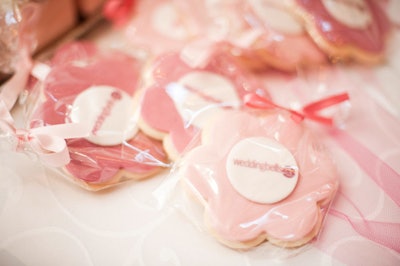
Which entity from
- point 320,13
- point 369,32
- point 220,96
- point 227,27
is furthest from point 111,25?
point 369,32

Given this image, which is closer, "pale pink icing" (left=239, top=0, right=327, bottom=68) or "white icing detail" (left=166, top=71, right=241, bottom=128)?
"white icing detail" (left=166, top=71, right=241, bottom=128)

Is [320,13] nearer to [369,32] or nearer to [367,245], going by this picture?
[369,32]

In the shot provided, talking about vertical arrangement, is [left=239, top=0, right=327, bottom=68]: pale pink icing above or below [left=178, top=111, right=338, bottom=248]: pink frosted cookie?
above

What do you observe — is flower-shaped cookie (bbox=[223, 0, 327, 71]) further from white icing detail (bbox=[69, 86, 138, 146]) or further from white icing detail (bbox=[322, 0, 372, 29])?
white icing detail (bbox=[69, 86, 138, 146])

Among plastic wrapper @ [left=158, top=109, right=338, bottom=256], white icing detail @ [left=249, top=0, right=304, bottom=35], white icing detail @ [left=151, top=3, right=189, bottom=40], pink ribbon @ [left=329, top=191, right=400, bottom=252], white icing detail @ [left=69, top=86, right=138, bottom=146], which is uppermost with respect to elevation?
white icing detail @ [left=249, top=0, right=304, bottom=35]

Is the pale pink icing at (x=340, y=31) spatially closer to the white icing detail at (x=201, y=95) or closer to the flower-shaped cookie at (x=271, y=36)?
the flower-shaped cookie at (x=271, y=36)

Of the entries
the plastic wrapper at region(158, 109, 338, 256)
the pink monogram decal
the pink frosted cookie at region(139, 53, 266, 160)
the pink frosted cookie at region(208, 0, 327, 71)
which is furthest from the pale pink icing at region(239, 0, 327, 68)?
the pink monogram decal

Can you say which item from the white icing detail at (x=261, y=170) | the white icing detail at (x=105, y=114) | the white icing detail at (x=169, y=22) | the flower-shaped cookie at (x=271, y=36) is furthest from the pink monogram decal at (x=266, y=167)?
the white icing detail at (x=169, y=22)
